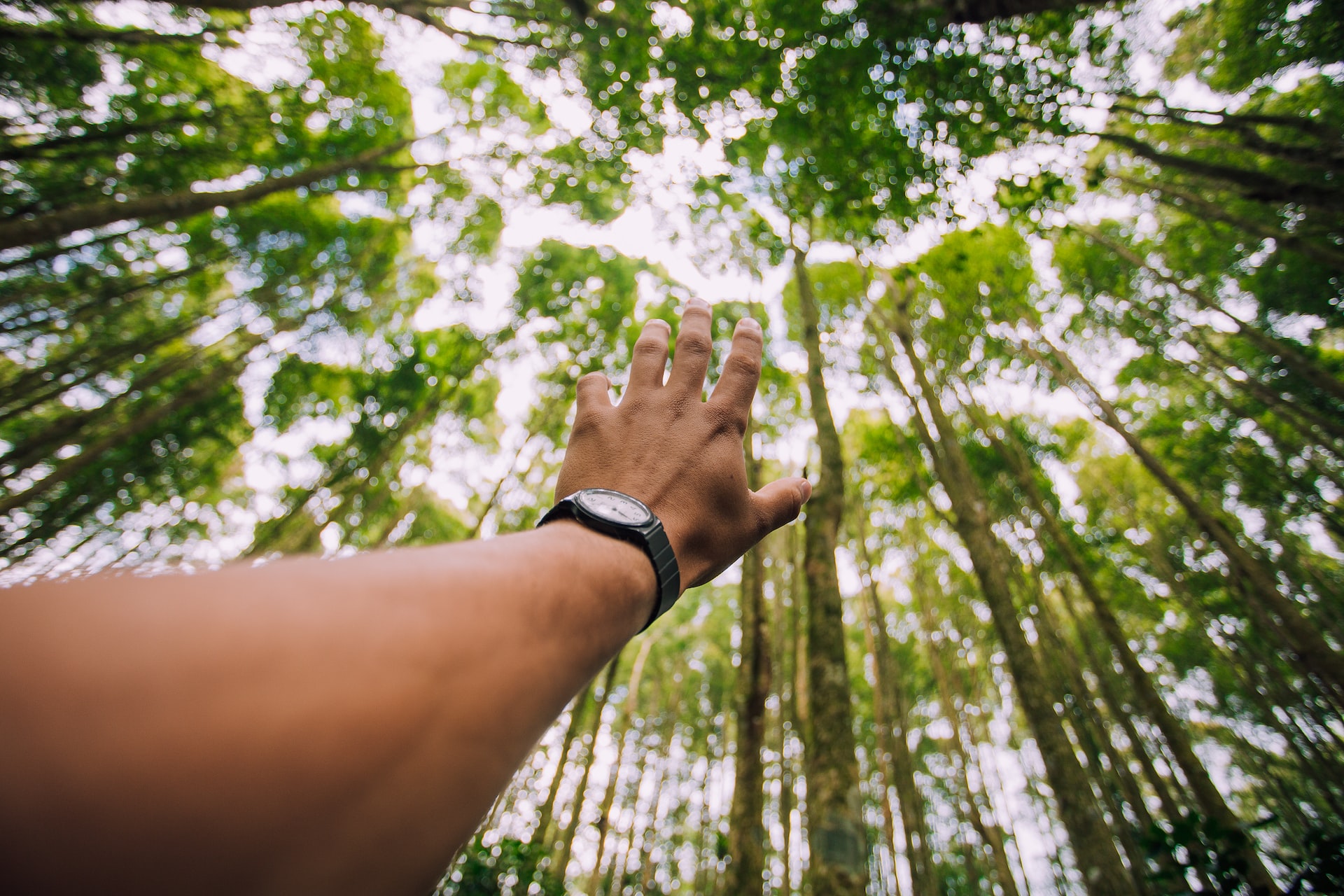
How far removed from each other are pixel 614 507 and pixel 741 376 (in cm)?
60

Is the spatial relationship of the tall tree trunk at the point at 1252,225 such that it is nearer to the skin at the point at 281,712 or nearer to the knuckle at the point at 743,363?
the knuckle at the point at 743,363

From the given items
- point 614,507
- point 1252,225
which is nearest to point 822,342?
point 1252,225

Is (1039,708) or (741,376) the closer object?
(741,376)

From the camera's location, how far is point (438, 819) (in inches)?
22.0

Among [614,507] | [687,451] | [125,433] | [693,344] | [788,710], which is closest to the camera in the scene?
[614,507]

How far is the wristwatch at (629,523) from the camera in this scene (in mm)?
917

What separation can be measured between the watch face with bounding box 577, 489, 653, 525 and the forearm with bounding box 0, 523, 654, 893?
0.85 ft

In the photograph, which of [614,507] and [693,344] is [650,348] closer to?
[693,344]

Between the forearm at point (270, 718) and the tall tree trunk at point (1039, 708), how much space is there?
20.5 feet

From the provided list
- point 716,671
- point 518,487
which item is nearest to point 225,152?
point 518,487

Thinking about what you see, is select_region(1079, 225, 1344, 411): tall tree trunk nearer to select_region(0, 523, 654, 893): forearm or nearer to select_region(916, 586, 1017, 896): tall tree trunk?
select_region(916, 586, 1017, 896): tall tree trunk

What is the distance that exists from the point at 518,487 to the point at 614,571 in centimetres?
1319

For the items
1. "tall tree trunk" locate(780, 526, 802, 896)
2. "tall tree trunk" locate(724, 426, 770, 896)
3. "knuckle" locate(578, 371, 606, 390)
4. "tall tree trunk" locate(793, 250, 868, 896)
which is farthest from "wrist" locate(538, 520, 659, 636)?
"tall tree trunk" locate(780, 526, 802, 896)

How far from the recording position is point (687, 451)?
3.87 feet
